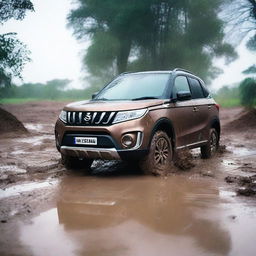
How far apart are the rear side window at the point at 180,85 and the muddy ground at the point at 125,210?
1549mm

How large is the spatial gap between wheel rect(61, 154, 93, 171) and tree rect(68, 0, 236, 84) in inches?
932

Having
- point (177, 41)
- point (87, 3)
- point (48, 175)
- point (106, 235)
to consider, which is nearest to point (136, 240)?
point (106, 235)

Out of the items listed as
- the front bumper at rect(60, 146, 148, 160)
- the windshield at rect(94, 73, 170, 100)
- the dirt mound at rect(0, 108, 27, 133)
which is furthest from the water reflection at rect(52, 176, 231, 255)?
the dirt mound at rect(0, 108, 27, 133)

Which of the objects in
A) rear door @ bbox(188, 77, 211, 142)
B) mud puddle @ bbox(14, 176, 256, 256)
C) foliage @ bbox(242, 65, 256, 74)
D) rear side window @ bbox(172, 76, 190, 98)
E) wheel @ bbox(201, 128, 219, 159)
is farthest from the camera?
foliage @ bbox(242, 65, 256, 74)

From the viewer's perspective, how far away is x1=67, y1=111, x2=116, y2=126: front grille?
22.2ft

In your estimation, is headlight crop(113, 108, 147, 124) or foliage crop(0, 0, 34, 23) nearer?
headlight crop(113, 108, 147, 124)

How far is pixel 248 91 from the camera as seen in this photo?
67.8 ft

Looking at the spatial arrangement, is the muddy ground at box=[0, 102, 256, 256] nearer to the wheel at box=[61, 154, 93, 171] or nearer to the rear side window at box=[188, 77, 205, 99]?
the wheel at box=[61, 154, 93, 171]

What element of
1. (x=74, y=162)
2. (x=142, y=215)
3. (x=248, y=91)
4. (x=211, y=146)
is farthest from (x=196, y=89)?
(x=248, y=91)

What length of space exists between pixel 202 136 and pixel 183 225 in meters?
4.58

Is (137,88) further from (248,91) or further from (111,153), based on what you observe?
(248,91)

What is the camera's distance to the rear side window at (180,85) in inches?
311

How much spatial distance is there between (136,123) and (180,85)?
1.97 metres

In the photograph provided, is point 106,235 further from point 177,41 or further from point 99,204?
point 177,41
